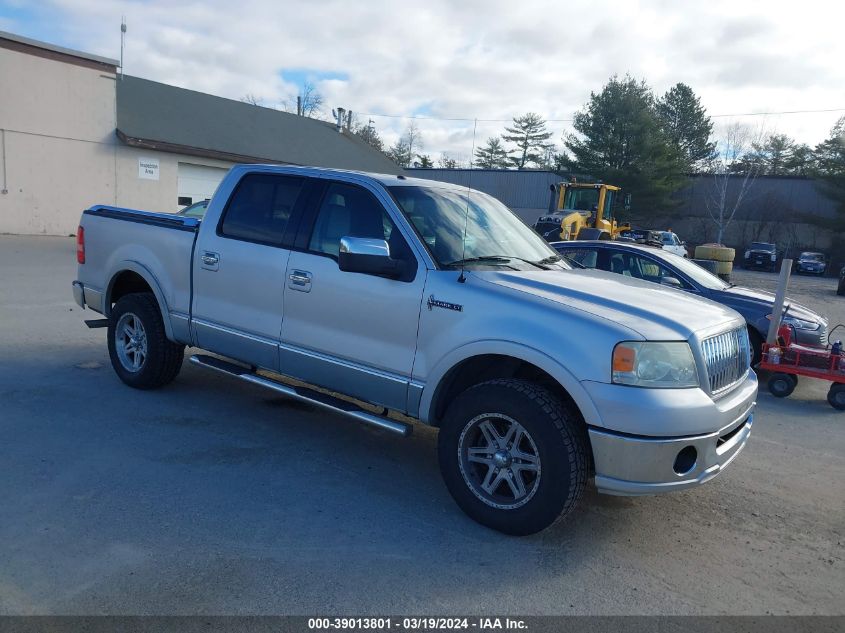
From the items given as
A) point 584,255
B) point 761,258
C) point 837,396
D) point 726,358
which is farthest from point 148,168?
point 761,258

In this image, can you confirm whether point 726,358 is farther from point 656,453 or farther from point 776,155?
point 776,155

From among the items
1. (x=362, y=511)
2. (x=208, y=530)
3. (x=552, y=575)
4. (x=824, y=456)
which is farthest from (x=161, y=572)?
(x=824, y=456)

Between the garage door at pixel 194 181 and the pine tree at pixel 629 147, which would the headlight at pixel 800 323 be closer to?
the garage door at pixel 194 181

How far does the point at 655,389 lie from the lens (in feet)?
11.8

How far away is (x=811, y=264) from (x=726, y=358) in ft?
131

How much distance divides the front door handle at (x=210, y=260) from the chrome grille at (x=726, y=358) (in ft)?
12.0

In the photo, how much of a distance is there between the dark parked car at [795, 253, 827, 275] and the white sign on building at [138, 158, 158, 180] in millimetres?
34241

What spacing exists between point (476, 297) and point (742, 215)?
50885 millimetres

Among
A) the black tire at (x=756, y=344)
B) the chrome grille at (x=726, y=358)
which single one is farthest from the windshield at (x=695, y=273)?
the chrome grille at (x=726, y=358)

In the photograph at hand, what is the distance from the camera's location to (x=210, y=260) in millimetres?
5543

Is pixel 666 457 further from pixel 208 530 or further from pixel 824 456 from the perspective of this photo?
pixel 824 456

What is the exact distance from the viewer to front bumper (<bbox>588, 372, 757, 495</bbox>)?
3535 mm

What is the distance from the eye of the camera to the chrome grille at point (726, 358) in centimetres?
394

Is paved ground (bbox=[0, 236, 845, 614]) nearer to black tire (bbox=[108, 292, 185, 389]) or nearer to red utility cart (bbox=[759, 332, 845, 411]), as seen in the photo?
black tire (bbox=[108, 292, 185, 389])
